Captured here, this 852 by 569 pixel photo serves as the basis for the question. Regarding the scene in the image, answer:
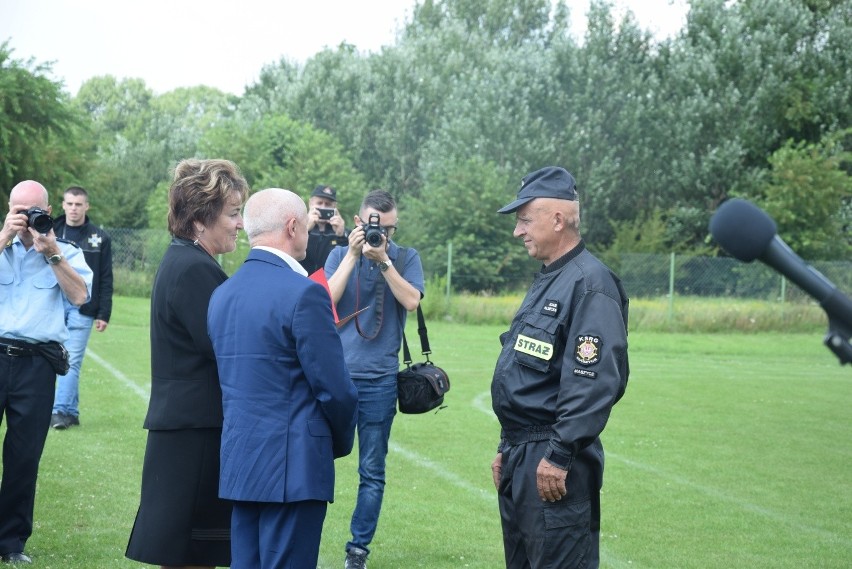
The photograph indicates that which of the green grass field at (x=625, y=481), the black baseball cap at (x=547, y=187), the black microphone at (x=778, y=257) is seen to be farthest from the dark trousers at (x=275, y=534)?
the black microphone at (x=778, y=257)

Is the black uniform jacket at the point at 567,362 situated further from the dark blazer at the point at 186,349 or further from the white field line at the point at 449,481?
the white field line at the point at 449,481

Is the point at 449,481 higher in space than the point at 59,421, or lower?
higher

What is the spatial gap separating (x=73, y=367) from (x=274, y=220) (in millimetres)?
7855

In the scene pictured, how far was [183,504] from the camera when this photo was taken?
4.95m

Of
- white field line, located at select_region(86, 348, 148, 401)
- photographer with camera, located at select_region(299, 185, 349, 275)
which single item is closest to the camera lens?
photographer with camera, located at select_region(299, 185, 349, 275)

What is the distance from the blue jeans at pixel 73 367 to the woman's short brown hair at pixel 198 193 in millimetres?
7094

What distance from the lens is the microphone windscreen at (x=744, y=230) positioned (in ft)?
8.00

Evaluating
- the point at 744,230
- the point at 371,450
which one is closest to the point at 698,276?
the point at 371,450

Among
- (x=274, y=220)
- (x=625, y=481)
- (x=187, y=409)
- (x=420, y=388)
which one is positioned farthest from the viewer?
(x=625, y=481)

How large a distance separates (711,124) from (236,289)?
44.3m

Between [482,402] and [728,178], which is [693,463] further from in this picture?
[728,178]

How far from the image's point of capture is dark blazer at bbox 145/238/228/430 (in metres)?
4.92

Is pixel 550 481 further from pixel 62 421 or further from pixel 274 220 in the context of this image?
pixel 62 421

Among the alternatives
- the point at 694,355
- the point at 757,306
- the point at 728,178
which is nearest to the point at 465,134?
the point at 728,178
